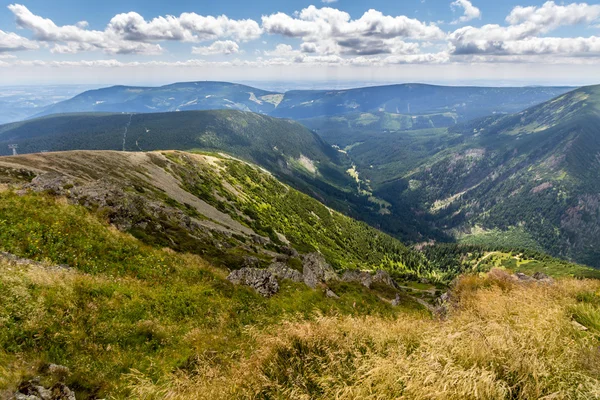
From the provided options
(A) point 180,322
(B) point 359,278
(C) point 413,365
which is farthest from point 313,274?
(C) point 413,365

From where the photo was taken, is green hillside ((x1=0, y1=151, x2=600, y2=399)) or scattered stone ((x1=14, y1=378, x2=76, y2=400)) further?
scattered stone ((x1=14, y1=378, x2=76, y2=400))

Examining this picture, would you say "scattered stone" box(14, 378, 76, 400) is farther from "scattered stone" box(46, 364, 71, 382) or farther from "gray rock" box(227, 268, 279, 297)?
"gray rock" box(227, 268, 279, 297)

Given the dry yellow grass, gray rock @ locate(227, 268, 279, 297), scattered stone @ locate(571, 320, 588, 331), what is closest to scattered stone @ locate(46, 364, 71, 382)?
the dry yellow grass

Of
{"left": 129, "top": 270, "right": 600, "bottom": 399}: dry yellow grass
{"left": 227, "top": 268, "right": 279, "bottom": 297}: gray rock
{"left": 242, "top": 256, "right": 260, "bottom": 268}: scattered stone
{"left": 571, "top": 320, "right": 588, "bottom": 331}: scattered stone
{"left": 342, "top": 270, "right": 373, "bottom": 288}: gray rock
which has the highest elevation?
{"left": 129, "top": 270, "right": 600, "bottom": 399}: dry yellow grass

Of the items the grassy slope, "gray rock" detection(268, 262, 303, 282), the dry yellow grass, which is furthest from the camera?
"gray rock" detection(268, 262, 303, 282)

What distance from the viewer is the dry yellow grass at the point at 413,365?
716cm

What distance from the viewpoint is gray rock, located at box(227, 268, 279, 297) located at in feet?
103

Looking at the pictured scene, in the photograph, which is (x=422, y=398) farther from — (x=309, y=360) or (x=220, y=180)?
(x=220, y=180)

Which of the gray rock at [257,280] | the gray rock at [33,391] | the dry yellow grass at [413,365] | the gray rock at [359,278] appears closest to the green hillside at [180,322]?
the dry yellow grass at [413,365]

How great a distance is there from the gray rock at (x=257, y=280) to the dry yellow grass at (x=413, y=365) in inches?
814

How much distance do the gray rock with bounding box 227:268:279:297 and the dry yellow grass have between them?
20.7 m

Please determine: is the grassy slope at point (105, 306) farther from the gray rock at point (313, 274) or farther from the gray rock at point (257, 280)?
the gray rock at point (313, 274)

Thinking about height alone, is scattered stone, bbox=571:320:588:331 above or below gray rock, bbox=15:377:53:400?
above

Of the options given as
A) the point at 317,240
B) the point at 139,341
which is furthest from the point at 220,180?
the point at 139,341
